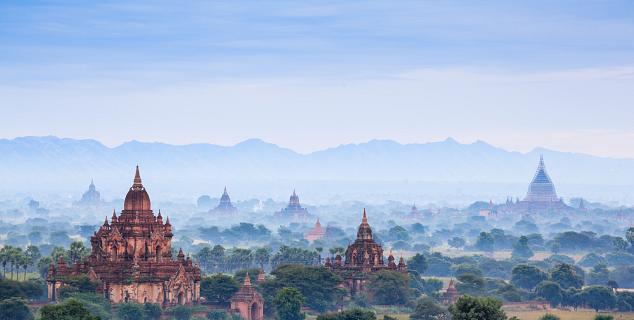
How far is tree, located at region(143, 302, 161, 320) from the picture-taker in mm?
124875

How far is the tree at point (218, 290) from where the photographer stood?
134m

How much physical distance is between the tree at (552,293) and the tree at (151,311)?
43782 mm

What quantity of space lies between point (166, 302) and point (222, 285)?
22.5 ft

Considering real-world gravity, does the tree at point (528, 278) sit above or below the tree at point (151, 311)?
above

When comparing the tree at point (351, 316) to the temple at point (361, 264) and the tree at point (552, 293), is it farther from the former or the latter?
the tree at point (552, 293)

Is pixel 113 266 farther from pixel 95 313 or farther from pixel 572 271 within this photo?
pixel 572 271

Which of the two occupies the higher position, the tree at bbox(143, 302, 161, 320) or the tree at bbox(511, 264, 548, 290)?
the tree at bbox(511, 264, 548, 290)

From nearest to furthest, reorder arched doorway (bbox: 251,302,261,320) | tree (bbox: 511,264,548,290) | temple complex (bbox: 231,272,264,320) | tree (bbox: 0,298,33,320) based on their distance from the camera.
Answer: tree (bbox: 0,298,33,320)
temple complex (bbox: 231,272,264,320)
arched doorway (bbox: 251,302,261,320)
tree (bbox: 511,264,548,290)

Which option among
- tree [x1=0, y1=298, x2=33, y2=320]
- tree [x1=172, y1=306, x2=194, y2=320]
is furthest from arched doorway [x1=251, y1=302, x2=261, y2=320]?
tree [x1=0, y1=298, x2=33, y2=320]

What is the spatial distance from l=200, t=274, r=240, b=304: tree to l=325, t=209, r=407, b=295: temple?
16032 mm

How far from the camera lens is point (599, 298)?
493 feet

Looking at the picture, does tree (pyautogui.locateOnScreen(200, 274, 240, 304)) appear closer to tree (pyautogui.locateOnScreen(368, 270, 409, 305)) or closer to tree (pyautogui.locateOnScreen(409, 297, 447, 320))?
tree (pyautogui.locateOnScreen(368, 270, 409, 305))

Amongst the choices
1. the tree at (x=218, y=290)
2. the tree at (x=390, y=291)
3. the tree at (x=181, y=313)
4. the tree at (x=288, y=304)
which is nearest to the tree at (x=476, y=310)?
the tree at (x=288, y=304)

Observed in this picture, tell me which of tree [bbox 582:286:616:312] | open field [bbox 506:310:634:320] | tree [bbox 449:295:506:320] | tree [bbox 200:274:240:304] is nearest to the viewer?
tree [bbox 449:295:506:320]
